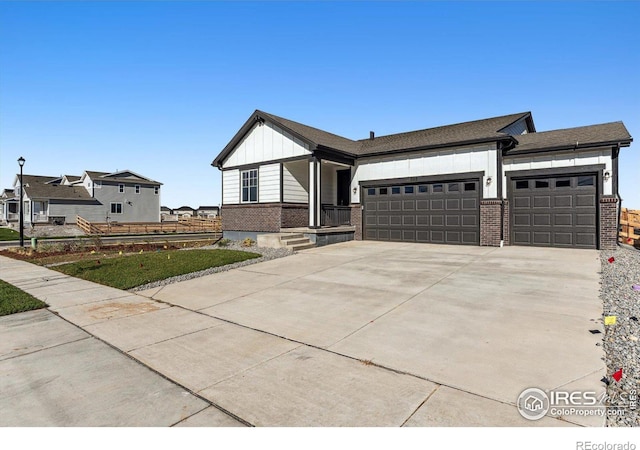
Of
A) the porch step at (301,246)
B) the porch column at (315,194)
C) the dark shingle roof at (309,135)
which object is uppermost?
the dark shingle roof at (309,135)

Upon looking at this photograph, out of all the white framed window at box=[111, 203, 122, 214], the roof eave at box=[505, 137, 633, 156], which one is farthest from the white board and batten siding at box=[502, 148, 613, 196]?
the white framed window at box=[111, 203, 122, 214]

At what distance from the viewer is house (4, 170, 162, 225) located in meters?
39.1

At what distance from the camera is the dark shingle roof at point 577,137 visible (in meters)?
11.7

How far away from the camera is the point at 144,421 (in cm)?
271

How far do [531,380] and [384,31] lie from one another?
41.3ft

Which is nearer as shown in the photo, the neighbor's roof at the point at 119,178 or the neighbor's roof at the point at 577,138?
the neighbor's roof at the point at 577,138

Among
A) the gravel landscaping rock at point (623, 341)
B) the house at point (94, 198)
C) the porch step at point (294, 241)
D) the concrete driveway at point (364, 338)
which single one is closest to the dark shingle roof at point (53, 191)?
the house at point (94, 198)

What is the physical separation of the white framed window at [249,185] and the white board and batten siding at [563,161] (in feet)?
37.5

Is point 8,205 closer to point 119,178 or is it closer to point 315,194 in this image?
point 119,178

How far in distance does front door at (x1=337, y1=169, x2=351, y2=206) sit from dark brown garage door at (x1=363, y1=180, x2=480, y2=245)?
1.42 metres

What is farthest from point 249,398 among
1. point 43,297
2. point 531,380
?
point 43,297

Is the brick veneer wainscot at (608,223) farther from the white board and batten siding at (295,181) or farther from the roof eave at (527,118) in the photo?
the white board and batten siding at (295,181)

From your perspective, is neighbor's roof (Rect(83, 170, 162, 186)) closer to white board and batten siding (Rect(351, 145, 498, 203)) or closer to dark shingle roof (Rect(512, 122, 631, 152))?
white board and batten siding (Rect(351, 145, 498, 203))

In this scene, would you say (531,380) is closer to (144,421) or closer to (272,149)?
(144,421)
